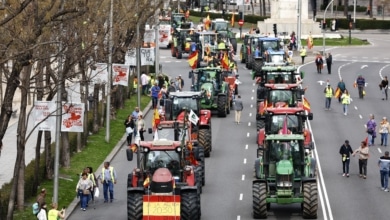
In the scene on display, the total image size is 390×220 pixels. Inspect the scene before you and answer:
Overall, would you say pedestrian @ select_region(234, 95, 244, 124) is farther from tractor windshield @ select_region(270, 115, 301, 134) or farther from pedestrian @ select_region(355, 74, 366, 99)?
tractor windshield @ select_region(270, 115, 301, 134)

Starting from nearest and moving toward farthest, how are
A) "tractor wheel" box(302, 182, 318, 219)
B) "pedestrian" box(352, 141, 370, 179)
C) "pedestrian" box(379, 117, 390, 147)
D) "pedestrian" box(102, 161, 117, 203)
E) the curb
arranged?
"tractor wheel" box(302, 182, 318, 219) < the curb < "pedestrian" box(102, 161, 117, 203) < "pedestrian" box(352, 141, 370, 179) < "pedestrian" box(379, 117, 390, 147)

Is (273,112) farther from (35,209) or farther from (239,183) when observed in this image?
(35,209)

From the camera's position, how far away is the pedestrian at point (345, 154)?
166ft

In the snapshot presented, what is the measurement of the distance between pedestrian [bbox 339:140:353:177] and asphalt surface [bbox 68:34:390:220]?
14.1 inches

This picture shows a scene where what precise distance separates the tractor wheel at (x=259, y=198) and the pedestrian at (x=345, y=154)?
30.9ft

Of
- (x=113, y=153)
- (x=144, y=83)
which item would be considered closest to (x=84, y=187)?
(x=113, y=153)

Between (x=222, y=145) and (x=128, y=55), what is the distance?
45.6ft

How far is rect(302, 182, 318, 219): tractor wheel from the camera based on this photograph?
41.4 meters

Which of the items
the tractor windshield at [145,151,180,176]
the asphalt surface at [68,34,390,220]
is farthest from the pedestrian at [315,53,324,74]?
the tractor windshield at [145,151,180,176]

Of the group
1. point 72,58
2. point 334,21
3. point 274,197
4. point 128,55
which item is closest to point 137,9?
point 128,55

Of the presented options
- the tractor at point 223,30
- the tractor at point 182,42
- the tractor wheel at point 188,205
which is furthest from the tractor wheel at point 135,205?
the tractor at point 223,30

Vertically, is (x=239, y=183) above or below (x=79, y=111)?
below

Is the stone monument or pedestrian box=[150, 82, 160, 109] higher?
the stone monument

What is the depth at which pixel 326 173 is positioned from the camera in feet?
173
